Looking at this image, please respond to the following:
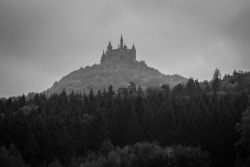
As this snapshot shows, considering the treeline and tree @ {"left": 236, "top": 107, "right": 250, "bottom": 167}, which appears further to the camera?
the treeline

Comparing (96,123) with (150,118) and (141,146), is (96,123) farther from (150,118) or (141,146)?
(141,146)

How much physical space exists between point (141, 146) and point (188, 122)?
1637cm

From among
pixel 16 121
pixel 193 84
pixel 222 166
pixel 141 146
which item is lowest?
pixel 222 166

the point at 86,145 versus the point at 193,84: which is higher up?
the point at 193,84

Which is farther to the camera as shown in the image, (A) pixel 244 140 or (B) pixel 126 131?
(B) pixel 126 131

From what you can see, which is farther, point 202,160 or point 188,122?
point 188,122

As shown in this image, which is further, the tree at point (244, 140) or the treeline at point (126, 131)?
the treeline at point (126, 131)

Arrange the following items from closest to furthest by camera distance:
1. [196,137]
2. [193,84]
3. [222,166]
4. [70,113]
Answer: [222,166] → [196,137] → [70,113] → [193,84]

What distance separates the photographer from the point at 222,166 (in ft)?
238

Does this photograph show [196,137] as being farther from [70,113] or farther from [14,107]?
[14,107]

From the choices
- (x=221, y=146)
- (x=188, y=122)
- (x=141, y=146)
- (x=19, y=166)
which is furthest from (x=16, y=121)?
(x=221, y=146)

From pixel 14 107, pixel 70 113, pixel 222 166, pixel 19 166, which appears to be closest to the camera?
pixel 19 166

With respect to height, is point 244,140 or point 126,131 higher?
point 126,131

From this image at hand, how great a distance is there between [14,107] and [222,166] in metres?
73.1
